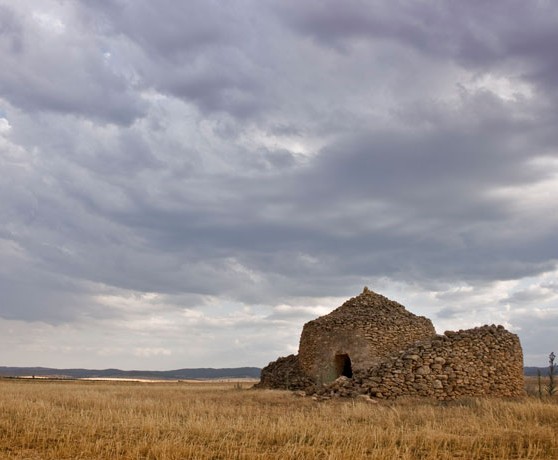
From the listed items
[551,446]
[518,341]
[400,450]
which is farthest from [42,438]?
[518,341]

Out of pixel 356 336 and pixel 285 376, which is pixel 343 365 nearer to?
pixel 356 336

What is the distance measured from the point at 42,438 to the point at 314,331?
689 inches

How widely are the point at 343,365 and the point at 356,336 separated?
2.26 meters

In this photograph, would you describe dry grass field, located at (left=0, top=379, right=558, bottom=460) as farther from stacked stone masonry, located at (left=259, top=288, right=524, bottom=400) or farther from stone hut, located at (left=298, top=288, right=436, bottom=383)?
stone hut, located at (left=298, top=288, right=436, bottom=383)

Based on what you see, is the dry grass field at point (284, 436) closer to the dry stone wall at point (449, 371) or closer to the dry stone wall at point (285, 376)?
the dry stone wall at point (449, 371)

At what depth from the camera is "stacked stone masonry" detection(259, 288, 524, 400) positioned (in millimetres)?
20438

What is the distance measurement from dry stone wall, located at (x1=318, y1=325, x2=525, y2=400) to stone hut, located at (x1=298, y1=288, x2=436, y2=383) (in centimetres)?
259

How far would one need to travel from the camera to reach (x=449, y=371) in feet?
67.9

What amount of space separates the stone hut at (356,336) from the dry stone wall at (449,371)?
259 cm

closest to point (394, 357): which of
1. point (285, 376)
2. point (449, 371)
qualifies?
point (449, 371)

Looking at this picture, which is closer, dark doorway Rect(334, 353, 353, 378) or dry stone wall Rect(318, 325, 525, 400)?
dry stone wall Rect(318, 325, 525, 400)

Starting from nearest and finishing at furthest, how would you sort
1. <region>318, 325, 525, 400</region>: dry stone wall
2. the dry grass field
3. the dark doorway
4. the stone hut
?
1. the dry grass field
2. <region>318, 325, 525, 400</region>: dry stone wall
3. the stone hut
4. the dark doorway

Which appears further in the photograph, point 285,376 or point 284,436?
point 285,376

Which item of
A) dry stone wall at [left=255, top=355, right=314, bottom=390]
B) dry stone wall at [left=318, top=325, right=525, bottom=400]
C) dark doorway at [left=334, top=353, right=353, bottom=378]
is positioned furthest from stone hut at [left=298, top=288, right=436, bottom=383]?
dry stone wall at [left=318, top=325, right=525, bottom=400]
